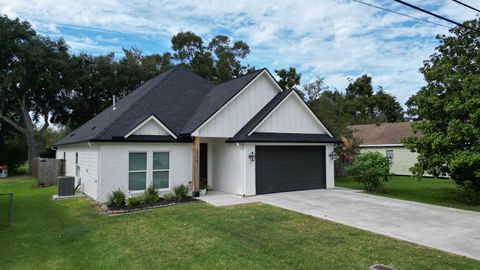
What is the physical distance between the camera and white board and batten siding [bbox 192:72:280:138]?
13555mm

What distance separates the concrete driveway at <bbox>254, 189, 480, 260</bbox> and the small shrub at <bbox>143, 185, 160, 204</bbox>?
3.87 metres

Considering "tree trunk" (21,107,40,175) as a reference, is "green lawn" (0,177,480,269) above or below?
below

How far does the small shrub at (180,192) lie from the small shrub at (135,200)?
1298mm

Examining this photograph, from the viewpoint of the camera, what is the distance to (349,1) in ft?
23.3

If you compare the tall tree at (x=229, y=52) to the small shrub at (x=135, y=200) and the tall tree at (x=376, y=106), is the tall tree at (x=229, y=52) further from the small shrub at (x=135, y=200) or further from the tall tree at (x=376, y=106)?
the small shrub at (x=135, y=200)

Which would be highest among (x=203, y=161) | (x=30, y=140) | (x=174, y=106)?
(x=174, y=106)

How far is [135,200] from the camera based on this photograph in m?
11.7

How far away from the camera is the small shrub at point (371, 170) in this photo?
573 inches

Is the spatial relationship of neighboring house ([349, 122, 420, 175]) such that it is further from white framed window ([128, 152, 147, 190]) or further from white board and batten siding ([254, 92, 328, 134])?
white framed window ([128, 152, 147, 190])

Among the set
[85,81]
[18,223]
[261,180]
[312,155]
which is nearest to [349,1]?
[261,180]

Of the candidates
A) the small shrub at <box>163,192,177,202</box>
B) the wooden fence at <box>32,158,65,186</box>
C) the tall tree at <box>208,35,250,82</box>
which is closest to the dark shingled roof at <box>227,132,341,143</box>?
the small shrub at <box>163,192,177,202</box>

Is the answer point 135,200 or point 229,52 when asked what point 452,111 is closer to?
point 135,200

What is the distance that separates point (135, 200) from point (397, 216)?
8676 millimetres

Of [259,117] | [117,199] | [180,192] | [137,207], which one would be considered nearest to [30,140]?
[117,199]
